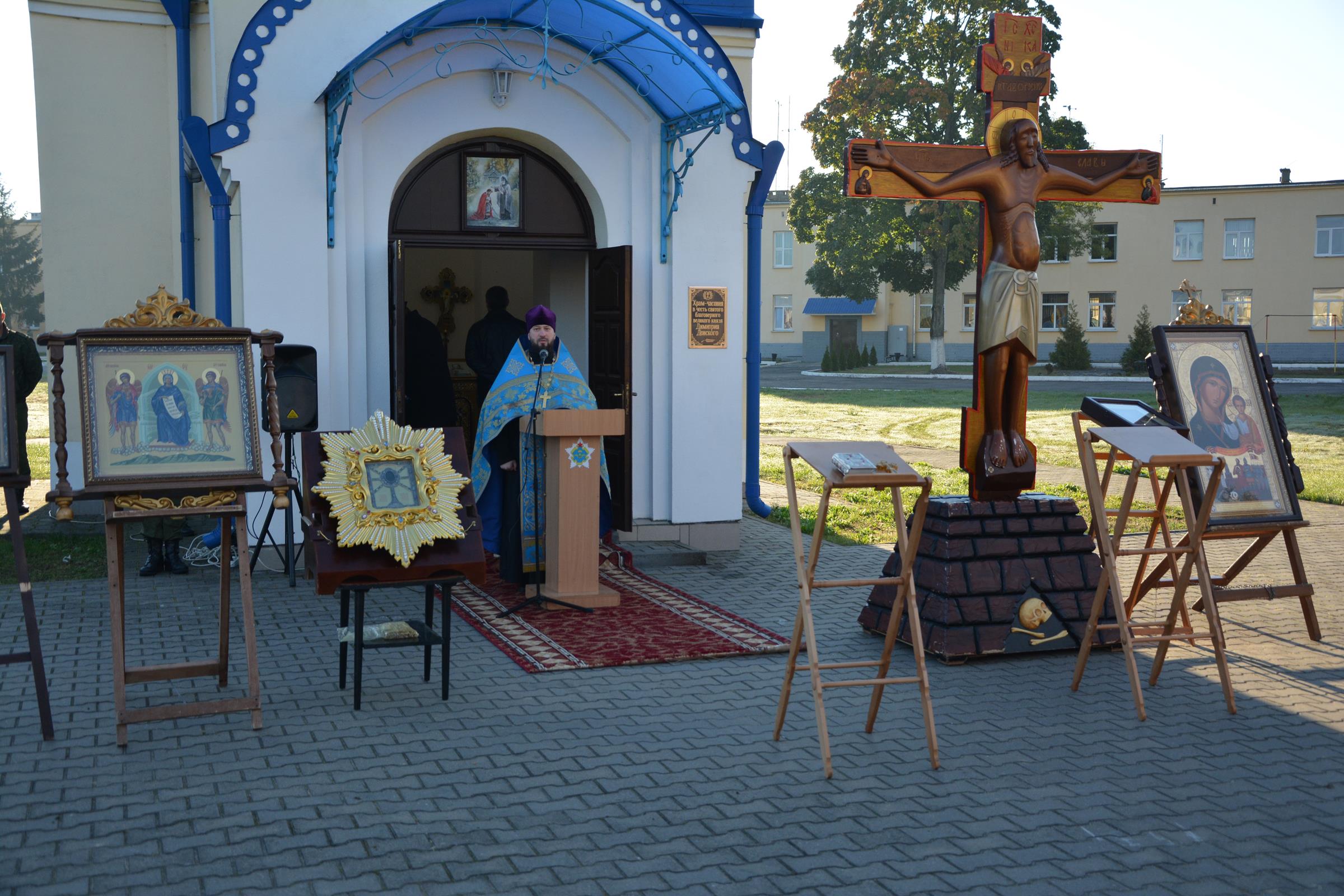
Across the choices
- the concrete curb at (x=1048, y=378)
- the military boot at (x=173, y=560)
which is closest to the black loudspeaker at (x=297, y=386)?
the military boot at (x=173, y=560)

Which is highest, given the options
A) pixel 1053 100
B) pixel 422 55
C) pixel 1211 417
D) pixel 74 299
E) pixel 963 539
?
pixel 1053 100

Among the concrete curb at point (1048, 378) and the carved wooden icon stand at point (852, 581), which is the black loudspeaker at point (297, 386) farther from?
the concrete curb at point (1048, 378)

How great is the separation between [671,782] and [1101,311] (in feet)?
151

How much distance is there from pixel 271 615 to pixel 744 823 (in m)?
4.41

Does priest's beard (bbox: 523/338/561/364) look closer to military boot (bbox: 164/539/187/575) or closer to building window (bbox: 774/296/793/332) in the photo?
military boot (bbox: 164/539/187/575)

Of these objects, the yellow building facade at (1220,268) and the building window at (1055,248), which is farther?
the yellow building facade at (1220,268)

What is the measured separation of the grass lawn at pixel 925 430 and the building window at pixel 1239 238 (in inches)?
724

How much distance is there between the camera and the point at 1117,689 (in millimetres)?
6367

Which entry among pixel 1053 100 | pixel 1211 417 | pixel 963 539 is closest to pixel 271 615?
pixel 963 539

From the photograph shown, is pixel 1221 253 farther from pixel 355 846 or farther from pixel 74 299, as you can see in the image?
pixel 355 846

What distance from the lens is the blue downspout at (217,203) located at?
8523 millimetres

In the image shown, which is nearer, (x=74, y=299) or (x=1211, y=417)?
(x=1211, y=417)

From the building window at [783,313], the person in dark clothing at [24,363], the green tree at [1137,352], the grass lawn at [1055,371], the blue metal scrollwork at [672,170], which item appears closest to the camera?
the person in dark clothing at [24,363]

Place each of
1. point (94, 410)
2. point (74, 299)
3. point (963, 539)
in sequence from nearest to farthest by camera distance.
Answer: point (94, 410) → point (963, 539) → point (74, 299)
